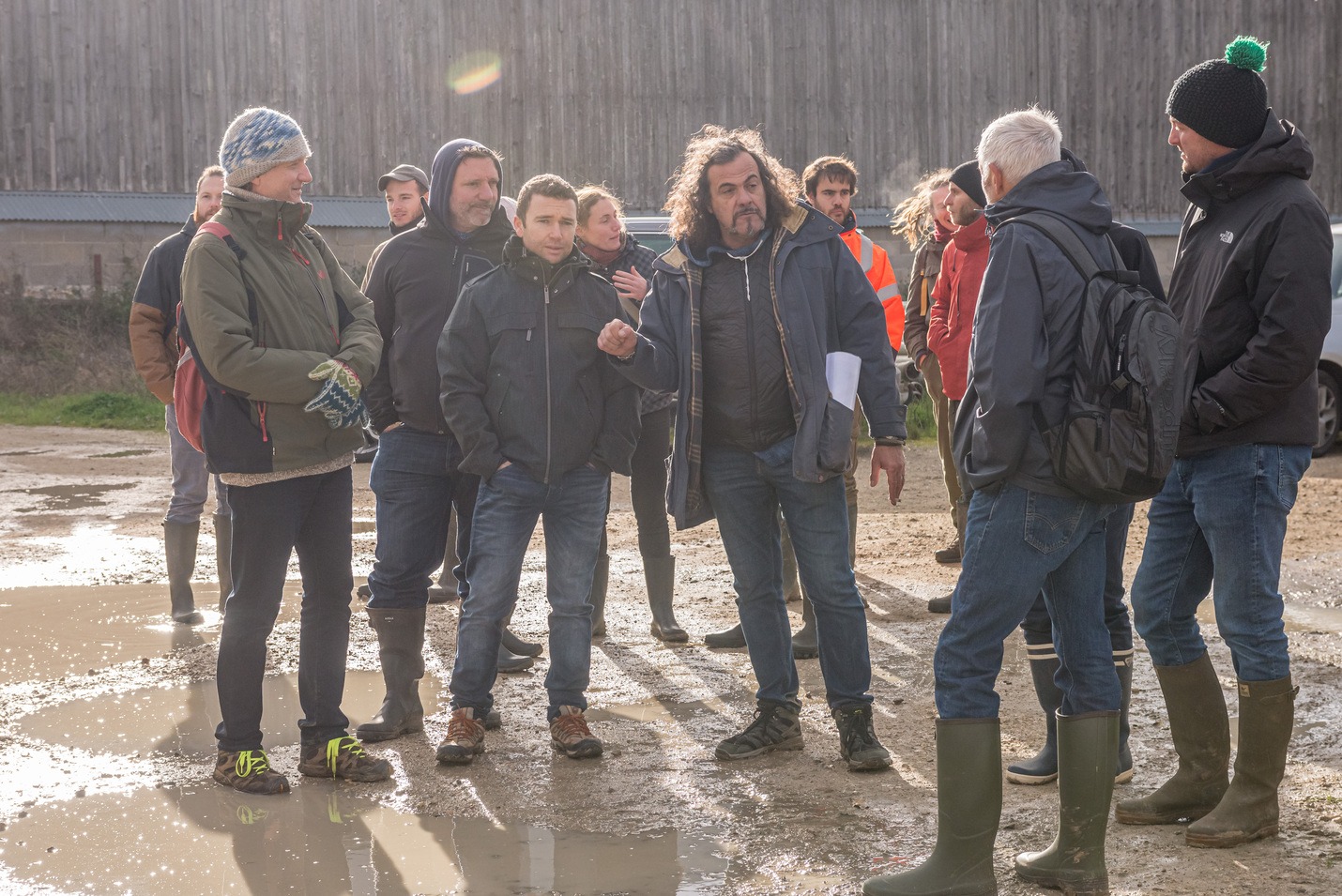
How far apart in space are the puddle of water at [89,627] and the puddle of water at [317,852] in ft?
6.31

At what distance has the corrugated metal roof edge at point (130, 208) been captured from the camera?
16609 mm

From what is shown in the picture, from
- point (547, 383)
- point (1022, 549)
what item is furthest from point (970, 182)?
point (1022, 549)

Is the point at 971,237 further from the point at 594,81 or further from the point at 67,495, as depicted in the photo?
the point at 594,81

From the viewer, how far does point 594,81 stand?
1748cm

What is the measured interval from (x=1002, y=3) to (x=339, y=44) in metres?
8.61

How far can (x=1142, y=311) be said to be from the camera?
3.37 m

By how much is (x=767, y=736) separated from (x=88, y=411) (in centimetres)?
1254

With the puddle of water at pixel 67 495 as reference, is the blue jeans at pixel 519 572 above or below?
above

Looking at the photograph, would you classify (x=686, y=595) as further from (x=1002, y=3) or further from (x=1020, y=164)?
(x=1002, y=3)

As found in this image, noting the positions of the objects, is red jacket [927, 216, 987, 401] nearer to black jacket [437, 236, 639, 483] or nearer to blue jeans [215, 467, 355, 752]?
black jacket [437, 236, 639, 483]

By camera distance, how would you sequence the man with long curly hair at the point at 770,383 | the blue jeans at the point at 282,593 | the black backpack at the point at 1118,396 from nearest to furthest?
the black backpack at the point at 1118,396 < the blue jeans at the point at 282,593 < the man with long curly hair at the point at 770,383

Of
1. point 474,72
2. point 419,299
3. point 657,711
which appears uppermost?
point 474,72

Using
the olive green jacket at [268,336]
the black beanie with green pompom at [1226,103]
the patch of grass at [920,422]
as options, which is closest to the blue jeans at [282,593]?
the olive green jacket at [268,336]

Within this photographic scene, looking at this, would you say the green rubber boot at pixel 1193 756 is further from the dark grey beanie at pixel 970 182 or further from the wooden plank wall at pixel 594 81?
the wooden plank wall at pixel 594 81
